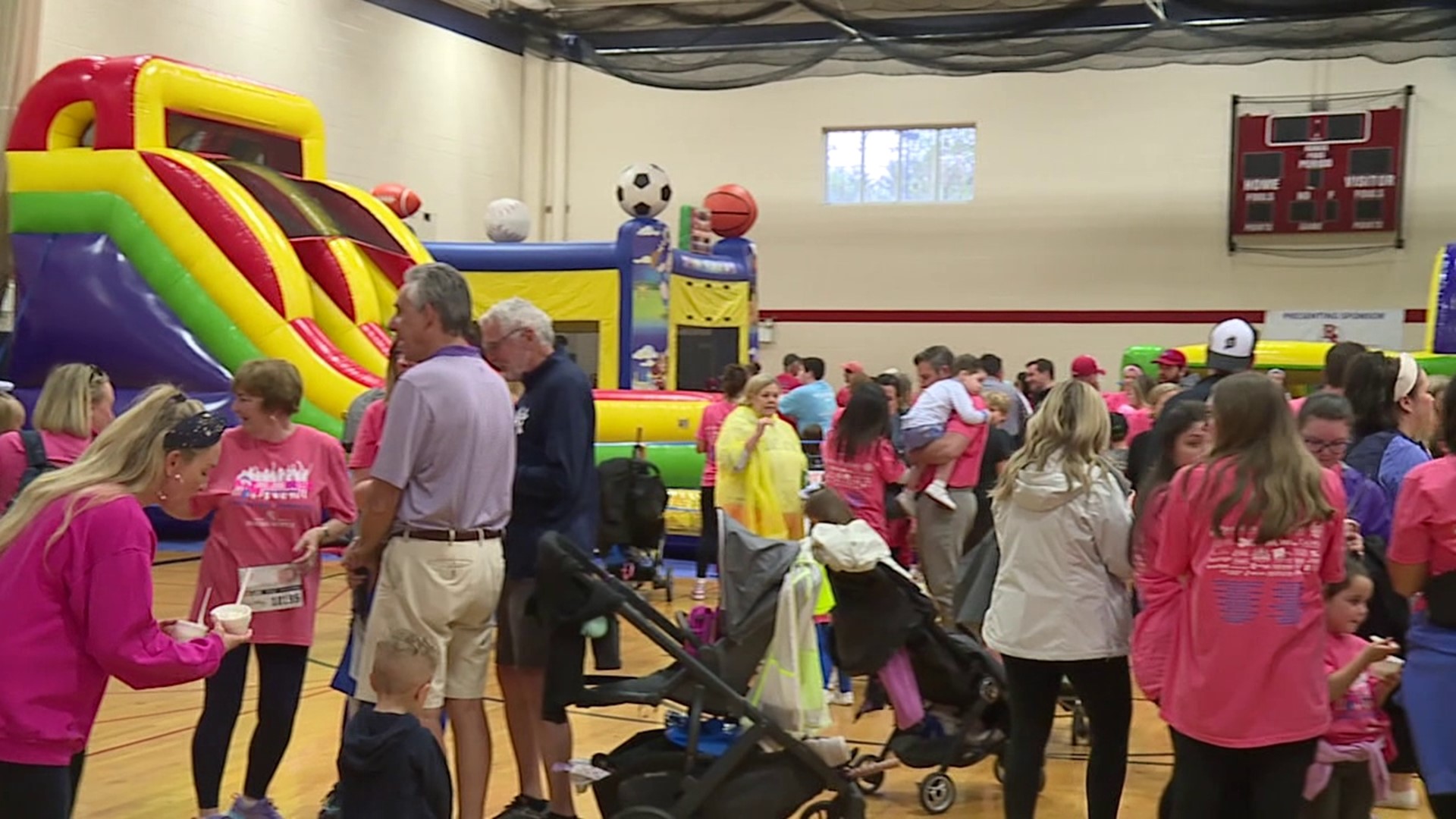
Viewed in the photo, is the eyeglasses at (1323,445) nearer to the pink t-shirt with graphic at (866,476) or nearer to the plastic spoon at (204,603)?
the pink t-shirt with graphic at (866,476)

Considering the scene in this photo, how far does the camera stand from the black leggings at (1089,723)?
3402mm

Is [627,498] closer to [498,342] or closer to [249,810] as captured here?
[498,342]

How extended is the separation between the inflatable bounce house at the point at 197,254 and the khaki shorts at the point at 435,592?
5.36 m

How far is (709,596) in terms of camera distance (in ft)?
25.9

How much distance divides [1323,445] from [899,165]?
13.0 metres

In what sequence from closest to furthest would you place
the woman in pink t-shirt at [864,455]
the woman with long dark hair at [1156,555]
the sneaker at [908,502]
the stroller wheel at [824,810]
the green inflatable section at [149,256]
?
the woman with long dark hair at [1156,555]
the stroller wheel at [824,810]
the woman in pink t-shirt at [864,455]
the sneaker at [908,502]
the green inflatable section at [149,256]

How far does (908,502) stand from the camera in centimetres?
639

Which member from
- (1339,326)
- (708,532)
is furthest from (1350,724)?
(1339,326)

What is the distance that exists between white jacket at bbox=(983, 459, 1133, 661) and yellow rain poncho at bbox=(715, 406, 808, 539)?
2688 mm

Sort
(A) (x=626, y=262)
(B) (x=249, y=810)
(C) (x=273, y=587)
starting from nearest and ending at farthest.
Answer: (C) (x=273, y=587) < (B) (x=249, y=810) < (A) (x=626, y=262)

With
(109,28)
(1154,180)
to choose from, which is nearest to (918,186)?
(1154,180)

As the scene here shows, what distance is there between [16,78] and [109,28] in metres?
1.53

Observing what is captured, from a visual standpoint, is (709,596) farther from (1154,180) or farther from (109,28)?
(1154,180)

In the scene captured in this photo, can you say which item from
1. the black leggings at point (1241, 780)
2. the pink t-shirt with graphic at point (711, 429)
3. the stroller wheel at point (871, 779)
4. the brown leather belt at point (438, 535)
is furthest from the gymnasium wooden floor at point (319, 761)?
the pink t-shirt with graphic at point (711, 429)
